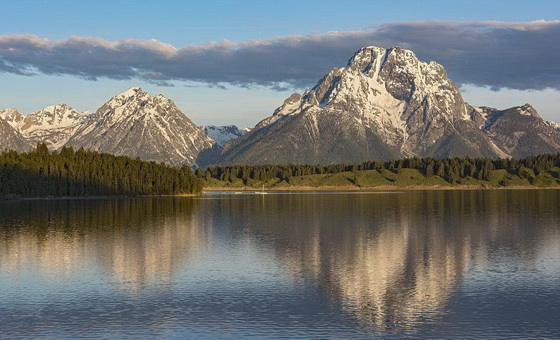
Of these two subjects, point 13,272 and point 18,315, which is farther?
point 13,272

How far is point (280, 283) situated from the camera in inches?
2810

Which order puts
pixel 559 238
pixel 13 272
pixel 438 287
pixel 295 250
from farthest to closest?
pixel 559 238 → pixel 295 250 → pixel 13 272 → pixel 438 287

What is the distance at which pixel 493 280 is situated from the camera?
72.8m

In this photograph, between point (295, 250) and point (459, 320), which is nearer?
point (459, 320)

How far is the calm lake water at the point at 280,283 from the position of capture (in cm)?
5316

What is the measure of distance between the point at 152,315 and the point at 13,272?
98.3 feet

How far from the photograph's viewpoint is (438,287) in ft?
226

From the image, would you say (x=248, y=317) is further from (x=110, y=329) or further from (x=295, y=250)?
(x=295, y=250)

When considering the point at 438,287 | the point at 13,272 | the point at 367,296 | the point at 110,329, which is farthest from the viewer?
the point at 13,272

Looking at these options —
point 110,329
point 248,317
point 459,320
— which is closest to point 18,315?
point 110,329

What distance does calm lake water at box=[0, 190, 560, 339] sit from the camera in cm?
5316

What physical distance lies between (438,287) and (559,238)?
55.2 m

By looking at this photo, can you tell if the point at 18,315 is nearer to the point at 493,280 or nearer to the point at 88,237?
the point at 493,280

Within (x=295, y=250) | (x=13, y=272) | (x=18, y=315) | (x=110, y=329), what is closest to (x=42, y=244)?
(x=13, y=272)
